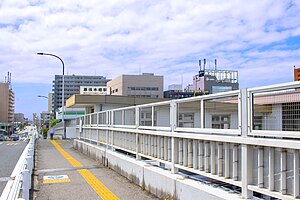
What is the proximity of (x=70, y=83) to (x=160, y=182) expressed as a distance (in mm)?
149830

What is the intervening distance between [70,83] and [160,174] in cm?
14979

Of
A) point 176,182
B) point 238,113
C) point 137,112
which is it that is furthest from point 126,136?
point 238,113

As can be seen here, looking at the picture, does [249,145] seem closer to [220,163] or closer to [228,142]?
[228,142]

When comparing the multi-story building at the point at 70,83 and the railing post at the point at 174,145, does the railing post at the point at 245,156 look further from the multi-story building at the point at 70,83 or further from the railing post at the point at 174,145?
the multi-story building at the point at 70,83

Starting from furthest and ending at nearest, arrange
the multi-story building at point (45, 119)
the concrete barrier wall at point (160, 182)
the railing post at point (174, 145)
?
the multi-story building at point (45, 119), the railing post at point (174, 145), the concrete barrier wall at point (160, 182)

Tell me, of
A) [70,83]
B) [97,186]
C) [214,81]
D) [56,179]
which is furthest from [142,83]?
[97,186]

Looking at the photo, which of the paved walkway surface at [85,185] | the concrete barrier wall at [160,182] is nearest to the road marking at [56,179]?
the paved walkway surface at [85,185]

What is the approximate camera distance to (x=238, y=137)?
4734 millimetres

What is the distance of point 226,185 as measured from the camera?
18.5 feet

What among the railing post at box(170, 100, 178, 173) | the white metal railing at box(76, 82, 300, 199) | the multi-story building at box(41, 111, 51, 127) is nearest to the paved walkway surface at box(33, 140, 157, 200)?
the railing post at box(170, 100, 178, 173)

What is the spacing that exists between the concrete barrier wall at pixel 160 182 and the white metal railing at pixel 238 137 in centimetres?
22

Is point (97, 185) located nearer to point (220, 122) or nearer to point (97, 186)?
point (97, 186)

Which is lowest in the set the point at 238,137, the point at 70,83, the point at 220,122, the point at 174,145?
the point at 174,145

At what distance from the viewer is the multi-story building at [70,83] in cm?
14400
